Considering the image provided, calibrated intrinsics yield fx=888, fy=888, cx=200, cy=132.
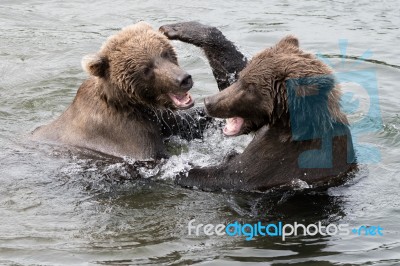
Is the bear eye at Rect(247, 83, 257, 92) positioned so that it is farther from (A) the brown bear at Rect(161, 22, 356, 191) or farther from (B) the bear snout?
Answer: (B) the bear snout

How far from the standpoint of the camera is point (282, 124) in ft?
28.0

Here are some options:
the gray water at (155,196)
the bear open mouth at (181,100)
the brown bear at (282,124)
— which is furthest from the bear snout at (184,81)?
the gray water at (155,196)

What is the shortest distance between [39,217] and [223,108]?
2098 millimetres

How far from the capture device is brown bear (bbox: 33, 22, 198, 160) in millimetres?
9414

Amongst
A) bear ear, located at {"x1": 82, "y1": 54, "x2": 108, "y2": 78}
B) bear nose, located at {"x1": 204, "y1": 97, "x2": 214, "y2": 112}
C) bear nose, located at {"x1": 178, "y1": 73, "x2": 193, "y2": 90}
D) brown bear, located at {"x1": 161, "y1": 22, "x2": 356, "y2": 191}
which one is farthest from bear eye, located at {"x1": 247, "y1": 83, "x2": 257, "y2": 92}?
bear ear, located at {"x1": 82, "y1": 54, "x2": 108, "y2": 78}

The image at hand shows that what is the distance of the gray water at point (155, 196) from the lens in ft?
25.7

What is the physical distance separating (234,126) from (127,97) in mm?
1372

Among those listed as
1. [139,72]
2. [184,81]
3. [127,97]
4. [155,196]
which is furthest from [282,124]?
[127,97]

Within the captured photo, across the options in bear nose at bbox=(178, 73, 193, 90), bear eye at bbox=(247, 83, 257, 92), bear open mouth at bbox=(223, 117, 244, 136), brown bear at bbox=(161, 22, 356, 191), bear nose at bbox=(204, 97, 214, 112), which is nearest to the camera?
brown bear at bbox=(161, 22, 356, 191)

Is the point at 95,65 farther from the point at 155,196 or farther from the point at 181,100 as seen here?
the point at 155,196

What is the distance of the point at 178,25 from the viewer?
1020 centimetres

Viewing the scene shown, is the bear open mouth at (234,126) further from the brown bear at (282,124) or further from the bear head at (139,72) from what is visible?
the bear head at (139,72)

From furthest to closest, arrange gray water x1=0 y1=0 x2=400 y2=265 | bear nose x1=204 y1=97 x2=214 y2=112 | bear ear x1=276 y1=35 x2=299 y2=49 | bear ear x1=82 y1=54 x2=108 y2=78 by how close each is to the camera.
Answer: bear ear x1=82 y1=54 x2=108 y2=78, bear nose x1=204 y1=97 x2=214 y2=112, bear ear x1=276 y1=35 x2=299 y2=49, gray water x1=0 y1=0 x2=400 y2=265

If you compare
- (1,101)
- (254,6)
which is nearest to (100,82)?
(1,101)
